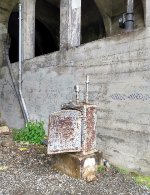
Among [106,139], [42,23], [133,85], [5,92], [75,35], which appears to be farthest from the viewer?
[42,23]

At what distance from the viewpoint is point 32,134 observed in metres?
7.36

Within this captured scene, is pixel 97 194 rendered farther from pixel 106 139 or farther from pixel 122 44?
pixel 122 44

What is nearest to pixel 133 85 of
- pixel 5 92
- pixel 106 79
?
pixel 106 79

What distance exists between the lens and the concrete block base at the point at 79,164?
15.3ft

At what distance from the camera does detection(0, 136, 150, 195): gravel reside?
423cm

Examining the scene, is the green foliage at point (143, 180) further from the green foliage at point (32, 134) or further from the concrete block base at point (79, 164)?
the green foliage at point (32, 134)

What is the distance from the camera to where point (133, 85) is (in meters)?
5.09

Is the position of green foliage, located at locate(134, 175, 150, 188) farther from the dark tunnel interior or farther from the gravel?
the dark tunnel interior

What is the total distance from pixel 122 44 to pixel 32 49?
4042 millimetres

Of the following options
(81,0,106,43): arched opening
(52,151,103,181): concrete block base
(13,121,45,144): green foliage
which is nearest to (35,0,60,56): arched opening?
(81,0,106,43): arched opening

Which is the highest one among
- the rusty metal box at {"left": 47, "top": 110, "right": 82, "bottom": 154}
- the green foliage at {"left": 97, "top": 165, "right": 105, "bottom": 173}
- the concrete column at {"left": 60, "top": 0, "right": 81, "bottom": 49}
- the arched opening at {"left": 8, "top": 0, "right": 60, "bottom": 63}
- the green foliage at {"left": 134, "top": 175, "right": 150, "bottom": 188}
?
the arched opening at {"left": 8, "top": 0, "right": 60, "bottom": 63}

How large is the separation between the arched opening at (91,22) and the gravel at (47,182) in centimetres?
734

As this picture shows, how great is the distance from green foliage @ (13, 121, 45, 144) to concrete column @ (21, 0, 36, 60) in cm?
228

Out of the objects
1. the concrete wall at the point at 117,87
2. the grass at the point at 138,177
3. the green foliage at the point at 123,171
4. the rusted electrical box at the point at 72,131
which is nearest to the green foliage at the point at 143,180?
the grass at the point at 138,177
